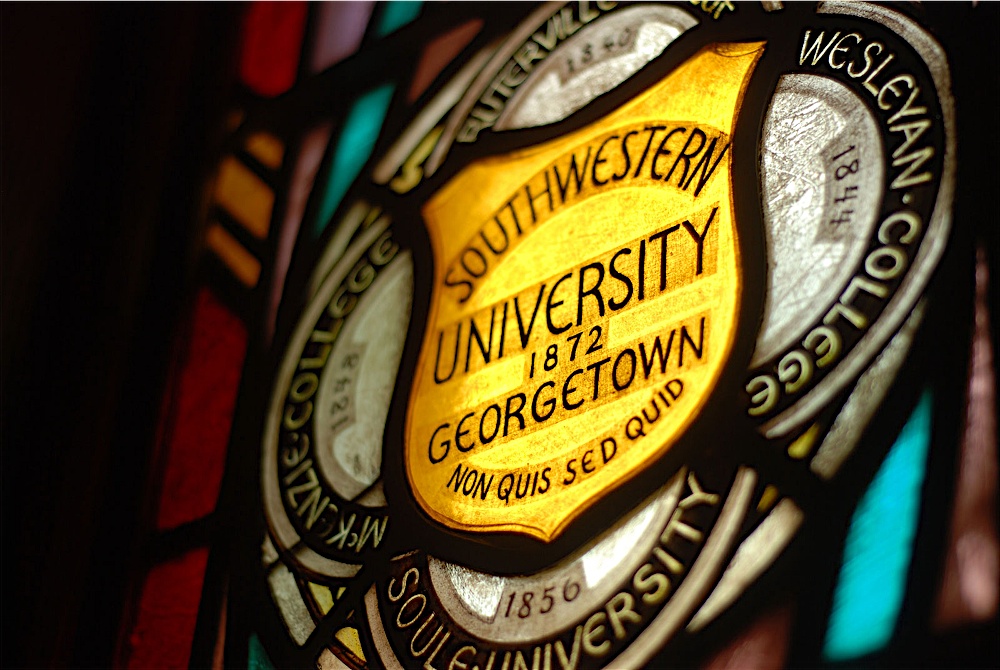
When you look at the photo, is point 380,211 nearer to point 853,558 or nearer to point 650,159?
point 650,159

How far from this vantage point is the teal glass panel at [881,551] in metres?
1.01

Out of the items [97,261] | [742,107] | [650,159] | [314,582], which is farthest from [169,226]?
[742,107]

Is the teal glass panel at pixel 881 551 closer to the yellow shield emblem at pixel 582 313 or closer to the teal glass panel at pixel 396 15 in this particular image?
the yellow shield emblem at pixel 582 313

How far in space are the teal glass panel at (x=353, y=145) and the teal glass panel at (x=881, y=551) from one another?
3.67 ft

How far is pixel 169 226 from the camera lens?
6.95ft

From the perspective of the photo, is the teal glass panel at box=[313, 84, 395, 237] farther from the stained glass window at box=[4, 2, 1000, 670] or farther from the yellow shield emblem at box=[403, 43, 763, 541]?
the yellow shield emblem at box=[403, 43, 763, 541]

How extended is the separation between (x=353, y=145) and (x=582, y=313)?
0.71m

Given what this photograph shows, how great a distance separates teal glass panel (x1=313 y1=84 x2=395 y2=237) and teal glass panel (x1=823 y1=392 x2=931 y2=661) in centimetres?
112

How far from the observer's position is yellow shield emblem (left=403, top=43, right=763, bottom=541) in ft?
4.23

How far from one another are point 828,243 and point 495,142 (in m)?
0.63

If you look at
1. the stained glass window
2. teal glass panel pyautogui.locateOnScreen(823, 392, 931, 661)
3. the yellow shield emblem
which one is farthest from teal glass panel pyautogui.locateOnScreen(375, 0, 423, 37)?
teal glass panel pyautogui.locateOnScreen(823, 392, 931, 661)

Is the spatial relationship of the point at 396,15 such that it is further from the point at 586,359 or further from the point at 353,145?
the point at 586,359

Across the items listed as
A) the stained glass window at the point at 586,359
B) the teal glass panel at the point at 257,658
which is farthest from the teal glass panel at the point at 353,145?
the teal glass panel at the point at 257,658

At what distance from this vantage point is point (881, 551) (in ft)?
3.41
